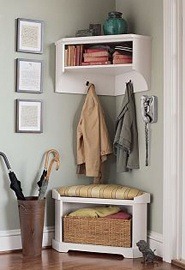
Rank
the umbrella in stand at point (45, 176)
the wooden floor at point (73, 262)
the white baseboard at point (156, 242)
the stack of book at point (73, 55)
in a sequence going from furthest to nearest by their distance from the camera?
the stack of book at point (73, 55) → the umbrella in stand at point (45, 176) → the white baseboard at point (156, 242) → the wooden floor at point (73, 262)

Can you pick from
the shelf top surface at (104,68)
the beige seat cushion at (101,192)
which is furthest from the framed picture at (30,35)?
the beige seat cushion at (101,192)

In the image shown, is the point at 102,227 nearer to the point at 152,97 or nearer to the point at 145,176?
the point at 145,176

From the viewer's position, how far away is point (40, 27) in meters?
4.06

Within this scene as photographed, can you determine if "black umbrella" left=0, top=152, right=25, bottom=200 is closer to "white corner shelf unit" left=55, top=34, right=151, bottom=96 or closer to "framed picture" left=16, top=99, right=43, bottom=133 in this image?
"framed picture" left=16, top=99, right=43, bottom=133

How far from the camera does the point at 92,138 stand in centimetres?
412

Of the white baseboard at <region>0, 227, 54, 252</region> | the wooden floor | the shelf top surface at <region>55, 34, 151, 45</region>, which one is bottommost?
the wooden floor

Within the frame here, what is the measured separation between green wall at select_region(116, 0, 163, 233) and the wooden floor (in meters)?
0.36

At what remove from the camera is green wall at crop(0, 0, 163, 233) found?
3.79m

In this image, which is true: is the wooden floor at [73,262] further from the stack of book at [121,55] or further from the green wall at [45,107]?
the stack of book at [121,55]

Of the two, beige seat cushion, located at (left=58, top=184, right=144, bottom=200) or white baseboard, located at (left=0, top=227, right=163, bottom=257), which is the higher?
beige seat cushion, located at (left=58, top=184, right=144, bottom=200)

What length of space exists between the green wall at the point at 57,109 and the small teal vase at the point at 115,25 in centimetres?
15

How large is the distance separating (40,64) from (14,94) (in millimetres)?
343

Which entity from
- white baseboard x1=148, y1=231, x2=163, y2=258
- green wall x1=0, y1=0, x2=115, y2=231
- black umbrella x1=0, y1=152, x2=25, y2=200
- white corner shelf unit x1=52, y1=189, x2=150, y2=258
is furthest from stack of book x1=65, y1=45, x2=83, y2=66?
white baseboard x1=148, y1=231, x2=163, y2=258

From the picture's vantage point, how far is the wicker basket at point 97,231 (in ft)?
12.2
